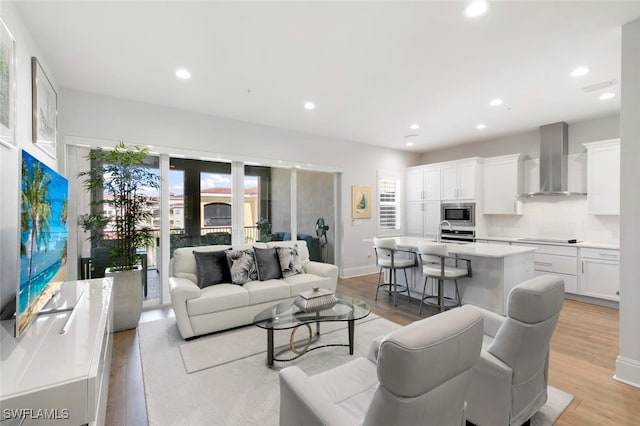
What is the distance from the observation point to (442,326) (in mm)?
1030

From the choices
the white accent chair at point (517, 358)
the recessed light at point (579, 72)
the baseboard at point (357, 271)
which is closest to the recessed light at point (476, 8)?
the recessed light at point (579, 72)

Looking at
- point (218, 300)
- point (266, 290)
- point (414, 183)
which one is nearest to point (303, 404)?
point (218, 300)

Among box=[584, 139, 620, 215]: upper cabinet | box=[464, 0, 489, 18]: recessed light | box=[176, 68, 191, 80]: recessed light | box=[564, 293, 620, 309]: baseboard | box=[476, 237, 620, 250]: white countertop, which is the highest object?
box=[176, 68, 191, 80]: recessed light

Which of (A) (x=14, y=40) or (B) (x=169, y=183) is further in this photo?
(B) (x=169, y=183)

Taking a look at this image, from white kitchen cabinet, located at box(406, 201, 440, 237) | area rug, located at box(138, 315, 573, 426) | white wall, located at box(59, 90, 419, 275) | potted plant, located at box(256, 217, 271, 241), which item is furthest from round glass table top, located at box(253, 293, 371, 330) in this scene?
white kitchen cabinet, located at box(406, 201, 440, 237)

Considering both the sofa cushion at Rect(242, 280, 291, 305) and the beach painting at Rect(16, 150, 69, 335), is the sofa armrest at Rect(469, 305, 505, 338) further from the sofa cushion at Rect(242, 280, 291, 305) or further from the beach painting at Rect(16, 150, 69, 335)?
the beach painting at Rect(16, 150, 69, 335)

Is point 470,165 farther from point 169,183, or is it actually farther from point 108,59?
point 108,59

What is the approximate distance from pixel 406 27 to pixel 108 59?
2.83m

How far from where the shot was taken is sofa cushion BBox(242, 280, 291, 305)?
11.1 ft

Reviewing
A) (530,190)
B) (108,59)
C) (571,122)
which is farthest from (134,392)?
(571,122)

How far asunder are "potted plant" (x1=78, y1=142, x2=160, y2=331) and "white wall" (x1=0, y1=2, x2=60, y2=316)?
0.92 m

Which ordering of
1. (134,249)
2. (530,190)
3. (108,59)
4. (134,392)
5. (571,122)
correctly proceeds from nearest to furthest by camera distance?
(134,392) → (108,59) → (134,249) → (571,122) → (530,190)

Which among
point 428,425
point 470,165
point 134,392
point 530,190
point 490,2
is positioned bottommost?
point 134,392

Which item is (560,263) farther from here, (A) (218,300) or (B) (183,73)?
(B) (183,73)
